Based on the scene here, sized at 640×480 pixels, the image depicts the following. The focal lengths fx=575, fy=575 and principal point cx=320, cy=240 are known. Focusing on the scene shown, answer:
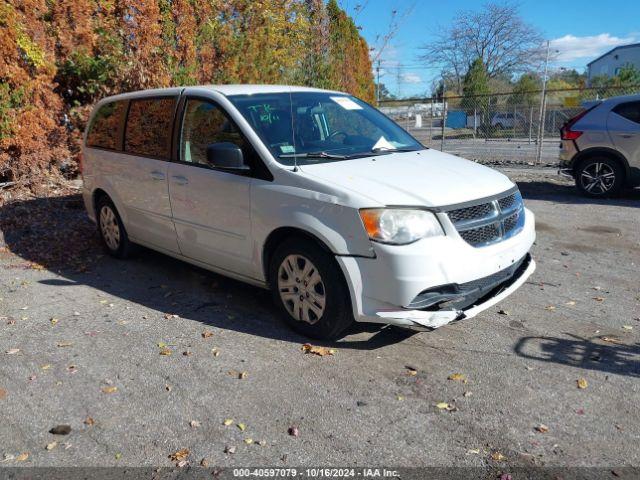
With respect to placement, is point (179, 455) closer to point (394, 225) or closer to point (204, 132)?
point (394, 225)

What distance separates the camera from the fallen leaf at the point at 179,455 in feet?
9.46

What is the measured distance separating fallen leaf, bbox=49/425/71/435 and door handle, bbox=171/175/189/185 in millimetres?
2336

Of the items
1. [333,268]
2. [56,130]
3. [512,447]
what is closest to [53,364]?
[333,268]

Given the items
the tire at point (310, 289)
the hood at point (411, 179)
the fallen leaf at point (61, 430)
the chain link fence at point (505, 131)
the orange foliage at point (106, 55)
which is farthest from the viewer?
the chain link fence at point (505, 131)

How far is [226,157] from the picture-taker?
14.1 ft

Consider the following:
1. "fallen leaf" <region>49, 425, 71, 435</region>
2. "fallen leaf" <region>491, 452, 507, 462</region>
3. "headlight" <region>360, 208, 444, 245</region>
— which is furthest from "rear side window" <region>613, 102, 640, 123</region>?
"fallen leaf" <region>49, 425, 71, 435</region>

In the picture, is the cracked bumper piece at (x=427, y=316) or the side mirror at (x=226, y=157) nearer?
the cracked bumper piece at (x=427, y=316)

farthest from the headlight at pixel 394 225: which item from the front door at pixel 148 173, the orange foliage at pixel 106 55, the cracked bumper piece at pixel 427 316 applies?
the orange foliage at pixel 106 55

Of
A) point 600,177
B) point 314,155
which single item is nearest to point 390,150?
point 314,155

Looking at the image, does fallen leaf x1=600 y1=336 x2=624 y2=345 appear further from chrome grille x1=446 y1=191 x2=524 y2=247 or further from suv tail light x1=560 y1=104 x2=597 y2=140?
suv tail light x1=560 y1=104 x2=597 y2=140

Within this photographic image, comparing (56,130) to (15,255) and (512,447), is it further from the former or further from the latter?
(512,447)

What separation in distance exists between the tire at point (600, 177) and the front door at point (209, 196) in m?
7.29

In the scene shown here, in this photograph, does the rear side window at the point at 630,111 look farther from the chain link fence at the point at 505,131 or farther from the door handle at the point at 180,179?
the door handle at the point at 180,179

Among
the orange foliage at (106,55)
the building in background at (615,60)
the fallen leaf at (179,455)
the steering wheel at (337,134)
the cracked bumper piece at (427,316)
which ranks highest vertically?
the building in background at (615,60)
